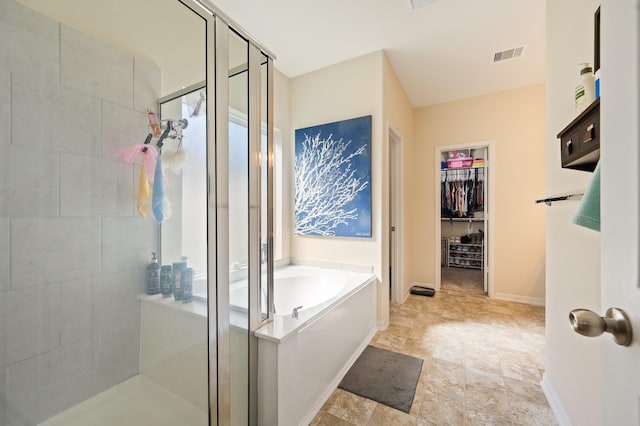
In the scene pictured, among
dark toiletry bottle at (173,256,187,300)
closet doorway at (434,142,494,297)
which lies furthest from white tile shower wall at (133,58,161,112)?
closet doorway at (434,142,494,297)

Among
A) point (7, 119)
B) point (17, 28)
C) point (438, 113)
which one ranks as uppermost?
point (438, 113)

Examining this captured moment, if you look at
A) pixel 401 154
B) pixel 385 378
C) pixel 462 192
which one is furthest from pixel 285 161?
pixel 462 192

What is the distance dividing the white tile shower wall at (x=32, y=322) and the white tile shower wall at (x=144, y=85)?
1.01 metres

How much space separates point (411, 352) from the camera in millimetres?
2141

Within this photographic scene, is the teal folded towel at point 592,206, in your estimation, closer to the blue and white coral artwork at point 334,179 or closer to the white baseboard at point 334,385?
the white baseboard at point 334,385

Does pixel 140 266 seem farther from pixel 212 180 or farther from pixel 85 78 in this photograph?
pixel 85 78

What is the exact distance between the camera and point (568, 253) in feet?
4.27

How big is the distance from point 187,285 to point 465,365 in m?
2.10

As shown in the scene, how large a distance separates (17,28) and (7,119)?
1.26ft

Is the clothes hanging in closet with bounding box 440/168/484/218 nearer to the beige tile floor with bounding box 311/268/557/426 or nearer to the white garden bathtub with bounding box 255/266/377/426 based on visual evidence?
the beige tile floor with bounding box 311/268/557/426

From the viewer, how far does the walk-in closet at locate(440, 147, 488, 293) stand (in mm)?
4703

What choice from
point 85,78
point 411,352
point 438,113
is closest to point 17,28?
point 85,78

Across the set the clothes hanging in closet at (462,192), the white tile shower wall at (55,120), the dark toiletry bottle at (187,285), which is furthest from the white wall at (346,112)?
the clothes hanging in closet at (462,192)

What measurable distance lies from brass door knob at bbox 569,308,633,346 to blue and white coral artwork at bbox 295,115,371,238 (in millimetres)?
2073
